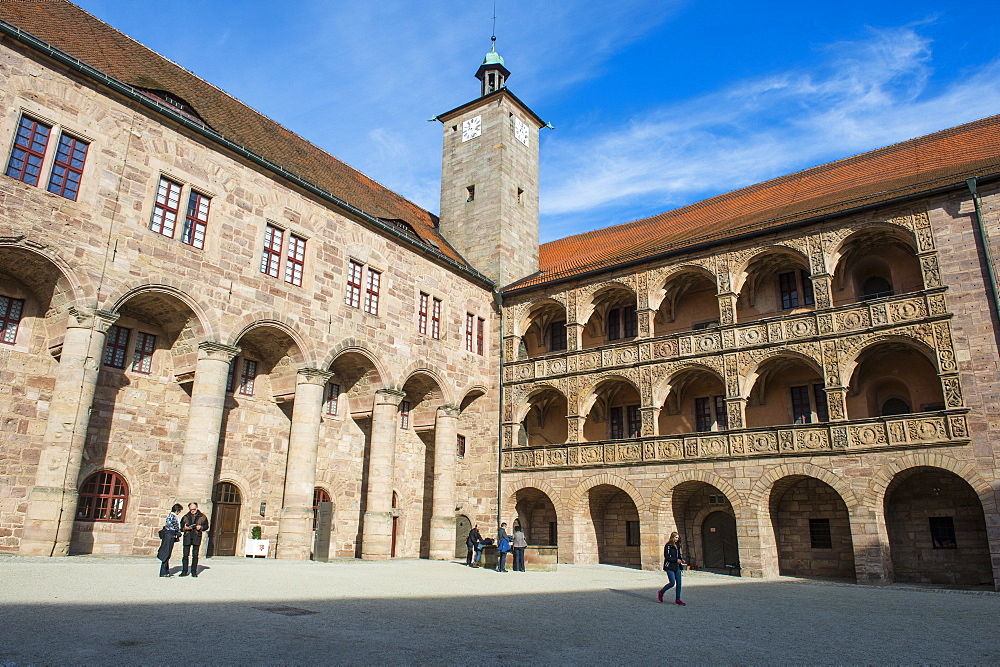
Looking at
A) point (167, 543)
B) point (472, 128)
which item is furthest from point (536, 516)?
point (472, 128)

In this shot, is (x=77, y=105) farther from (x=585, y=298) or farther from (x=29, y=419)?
(x=585, y=298)

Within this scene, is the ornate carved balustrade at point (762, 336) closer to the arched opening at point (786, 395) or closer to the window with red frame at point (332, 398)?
the arched opening at point (786, 395)

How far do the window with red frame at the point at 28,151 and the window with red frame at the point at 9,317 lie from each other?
9.58 feet

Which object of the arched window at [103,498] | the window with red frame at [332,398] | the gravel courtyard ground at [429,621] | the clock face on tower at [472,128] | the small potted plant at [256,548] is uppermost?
the clock face on tower at [472,128]

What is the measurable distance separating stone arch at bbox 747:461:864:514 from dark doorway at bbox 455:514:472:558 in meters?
9.04

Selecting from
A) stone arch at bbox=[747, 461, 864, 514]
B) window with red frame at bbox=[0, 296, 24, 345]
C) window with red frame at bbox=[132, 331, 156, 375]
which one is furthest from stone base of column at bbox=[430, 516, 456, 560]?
window with red frame at bbox=[0, 296, 24, 345]

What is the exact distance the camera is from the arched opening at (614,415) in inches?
961

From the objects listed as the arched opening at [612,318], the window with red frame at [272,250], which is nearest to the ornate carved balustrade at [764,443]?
the arched opening at [612,318]

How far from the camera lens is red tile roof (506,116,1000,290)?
790 inches

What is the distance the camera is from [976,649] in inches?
316

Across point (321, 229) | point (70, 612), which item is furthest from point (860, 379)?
point (70, 612)

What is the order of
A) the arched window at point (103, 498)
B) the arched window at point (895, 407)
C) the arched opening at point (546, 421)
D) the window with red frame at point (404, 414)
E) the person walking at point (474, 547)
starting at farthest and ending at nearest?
the arched opening at point (546, 421) → the window with red frame at point (404, 414) → the arched window at point (895, 407) → the person walking at point (474, 547) → the arched window at point (103, 498)

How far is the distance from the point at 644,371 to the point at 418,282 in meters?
7.86

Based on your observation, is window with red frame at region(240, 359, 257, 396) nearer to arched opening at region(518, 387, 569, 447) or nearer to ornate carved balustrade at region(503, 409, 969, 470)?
ornate carved balustrade at region(503, 409, 969, 470)
